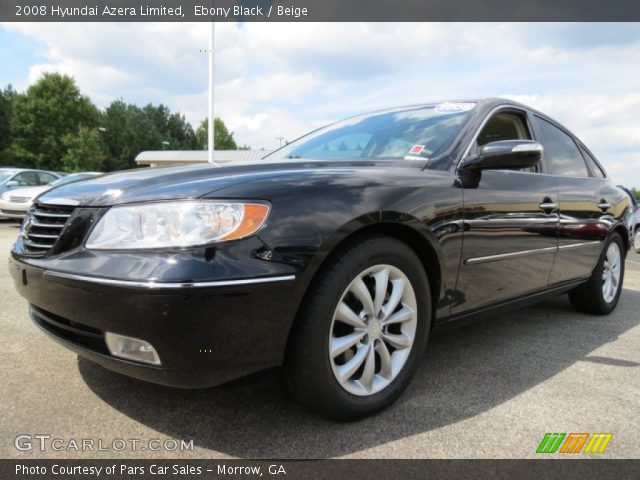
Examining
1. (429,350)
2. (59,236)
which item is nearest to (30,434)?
(59,236)

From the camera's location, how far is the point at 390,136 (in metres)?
2.78

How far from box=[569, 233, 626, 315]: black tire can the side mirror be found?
74.5 inches

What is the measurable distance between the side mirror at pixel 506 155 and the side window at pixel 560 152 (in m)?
1.01

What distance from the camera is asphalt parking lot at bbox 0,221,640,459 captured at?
175cm

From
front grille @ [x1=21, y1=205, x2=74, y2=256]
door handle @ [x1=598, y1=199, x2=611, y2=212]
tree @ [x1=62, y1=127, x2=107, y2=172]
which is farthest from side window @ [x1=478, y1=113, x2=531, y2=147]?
tree @ [x1=62, y1=127, x2=107, y2=172]

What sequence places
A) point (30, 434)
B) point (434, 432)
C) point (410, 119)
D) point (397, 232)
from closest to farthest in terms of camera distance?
point (30, 434)
point (434, 432)
point (397, 232)
point (410, 119)

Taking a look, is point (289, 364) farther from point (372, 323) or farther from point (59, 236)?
point (59, 236)

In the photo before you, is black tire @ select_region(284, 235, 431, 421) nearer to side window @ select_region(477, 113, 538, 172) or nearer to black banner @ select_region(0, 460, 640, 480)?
black banner @ select_region(0, 460, 640, 480)

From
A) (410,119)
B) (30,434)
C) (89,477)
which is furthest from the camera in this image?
(410,119)

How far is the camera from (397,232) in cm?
209

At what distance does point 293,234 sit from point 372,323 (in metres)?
0.56

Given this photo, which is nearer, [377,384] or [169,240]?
[169,240]

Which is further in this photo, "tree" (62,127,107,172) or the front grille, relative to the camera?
"tree" (62,127,107,172)

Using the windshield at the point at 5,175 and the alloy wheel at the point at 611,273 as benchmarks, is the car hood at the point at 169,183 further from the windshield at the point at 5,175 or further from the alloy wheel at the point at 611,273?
the windshield at the point at 5,175
